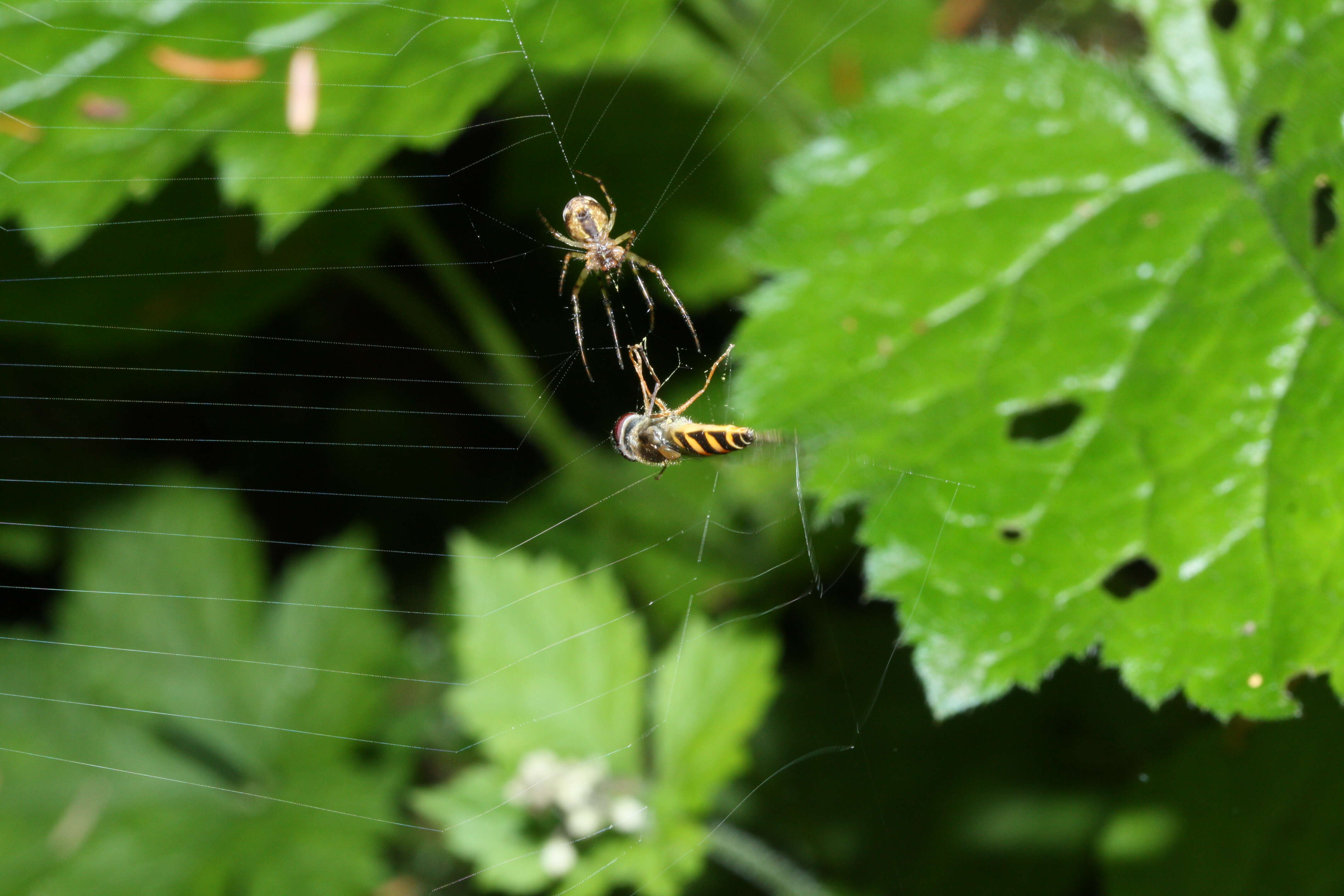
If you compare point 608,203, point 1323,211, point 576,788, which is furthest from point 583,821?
point 1323,211

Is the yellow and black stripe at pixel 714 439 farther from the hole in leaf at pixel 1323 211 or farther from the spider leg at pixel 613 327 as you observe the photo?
the hole in leaf at pixel 1323 211

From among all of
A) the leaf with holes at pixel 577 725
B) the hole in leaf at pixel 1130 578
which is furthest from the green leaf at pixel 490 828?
the hole in leaf at pixel 1130 578

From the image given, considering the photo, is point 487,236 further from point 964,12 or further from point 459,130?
point 964,12

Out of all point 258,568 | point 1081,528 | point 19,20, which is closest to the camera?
point 1081,528

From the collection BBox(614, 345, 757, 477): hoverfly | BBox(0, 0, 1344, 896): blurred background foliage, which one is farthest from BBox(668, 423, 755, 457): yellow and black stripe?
BBox(0, 0, 1344, 896): blurred background foliage

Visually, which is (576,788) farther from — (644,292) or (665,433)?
(644,292)

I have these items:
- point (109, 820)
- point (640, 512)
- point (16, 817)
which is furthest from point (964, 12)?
point (16, 817)
